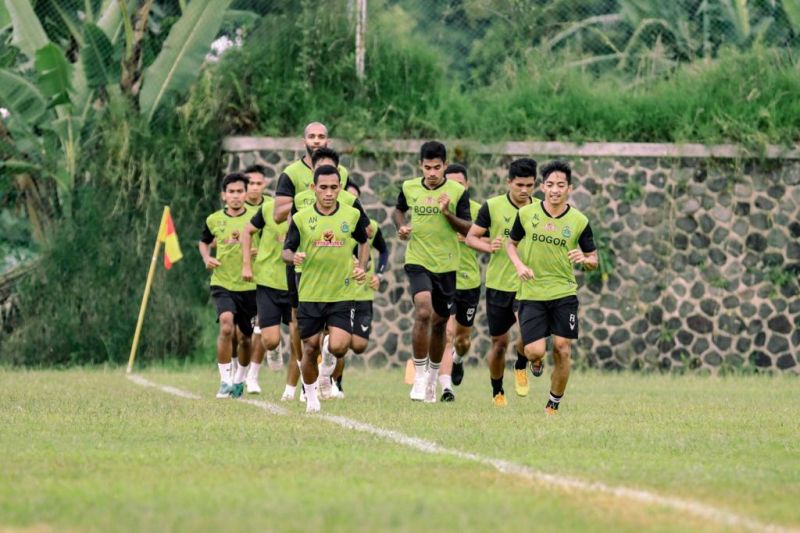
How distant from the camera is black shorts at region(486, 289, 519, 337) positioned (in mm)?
15695

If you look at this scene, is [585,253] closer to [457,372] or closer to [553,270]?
[553,270]

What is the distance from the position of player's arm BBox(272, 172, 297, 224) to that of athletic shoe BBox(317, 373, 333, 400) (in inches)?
60.7

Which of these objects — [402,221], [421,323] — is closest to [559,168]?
[402,221]

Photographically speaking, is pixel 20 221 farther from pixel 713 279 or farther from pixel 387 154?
Result: pixel 713 279

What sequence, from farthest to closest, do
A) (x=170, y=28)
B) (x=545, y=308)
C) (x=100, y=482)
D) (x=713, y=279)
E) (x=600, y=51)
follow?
1. (x=600, y=51)
2. (x=170, y=28)
3. (x=713, y=279)
4. (x=545, y=308)
5. (x=100, y=482)

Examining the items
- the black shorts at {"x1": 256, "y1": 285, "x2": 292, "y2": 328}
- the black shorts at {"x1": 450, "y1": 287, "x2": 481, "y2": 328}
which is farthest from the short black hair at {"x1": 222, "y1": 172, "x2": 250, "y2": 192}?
the black shorts at {"x1": 450, "y1": 287, "x2": 481, "y2": 328}

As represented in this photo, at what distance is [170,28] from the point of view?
1053 inches

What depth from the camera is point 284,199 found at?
50.6 feet

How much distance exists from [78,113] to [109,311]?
3.19 m

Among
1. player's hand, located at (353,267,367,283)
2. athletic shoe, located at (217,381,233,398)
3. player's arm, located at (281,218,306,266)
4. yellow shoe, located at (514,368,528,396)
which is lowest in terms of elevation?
athletic shoe, located at (217,381,233,398)

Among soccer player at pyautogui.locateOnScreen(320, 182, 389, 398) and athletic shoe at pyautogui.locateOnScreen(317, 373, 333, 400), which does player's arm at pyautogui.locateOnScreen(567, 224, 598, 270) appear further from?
athletic shoe at pyautogui.locateOnScreen(317, 373, 333, 400)

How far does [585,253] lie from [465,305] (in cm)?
303

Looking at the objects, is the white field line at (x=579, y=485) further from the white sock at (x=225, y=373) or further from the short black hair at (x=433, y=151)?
the white sock at (x=225, y=373)

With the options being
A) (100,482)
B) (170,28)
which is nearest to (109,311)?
(170,28)
